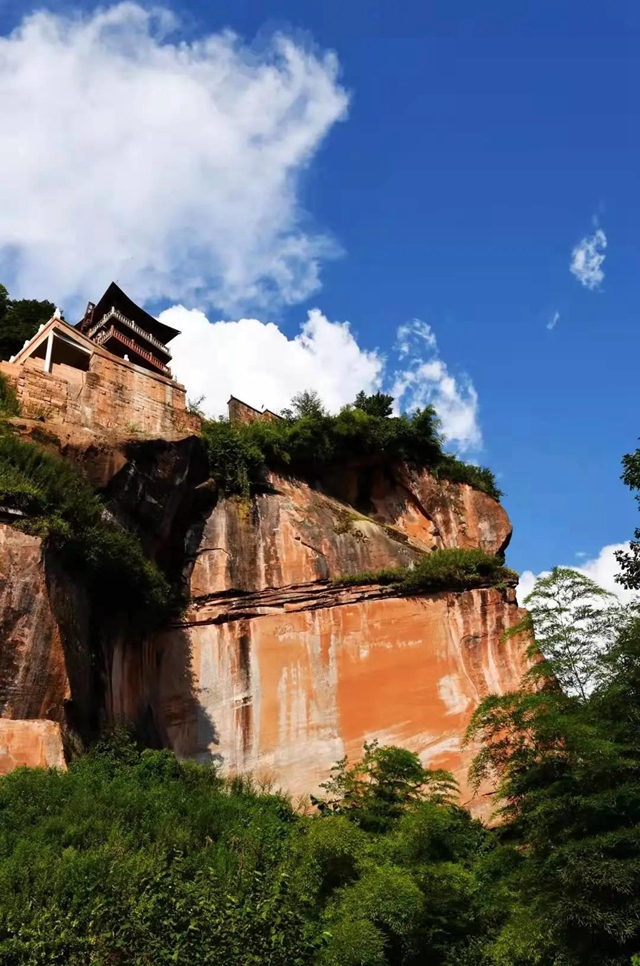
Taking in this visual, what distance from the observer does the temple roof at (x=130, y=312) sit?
106 ft

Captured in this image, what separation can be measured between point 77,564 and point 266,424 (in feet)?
30.8

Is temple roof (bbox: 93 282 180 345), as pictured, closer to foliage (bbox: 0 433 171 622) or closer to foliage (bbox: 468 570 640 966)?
foliage (bbox: 0 433 171 622)

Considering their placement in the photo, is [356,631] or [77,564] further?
[356,631]

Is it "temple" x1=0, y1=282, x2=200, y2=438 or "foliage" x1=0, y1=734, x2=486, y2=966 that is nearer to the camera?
"foliage" x1=0, y1=734, x2=486, y2=966

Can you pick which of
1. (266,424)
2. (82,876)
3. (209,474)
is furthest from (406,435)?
(82,876)

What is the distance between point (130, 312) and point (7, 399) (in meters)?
16.1

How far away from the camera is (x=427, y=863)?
1195cm

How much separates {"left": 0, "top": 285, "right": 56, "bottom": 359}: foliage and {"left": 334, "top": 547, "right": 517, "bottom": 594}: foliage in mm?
18735

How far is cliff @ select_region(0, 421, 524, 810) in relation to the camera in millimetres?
16953

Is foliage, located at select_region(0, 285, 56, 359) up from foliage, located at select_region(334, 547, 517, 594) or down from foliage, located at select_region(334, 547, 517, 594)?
up

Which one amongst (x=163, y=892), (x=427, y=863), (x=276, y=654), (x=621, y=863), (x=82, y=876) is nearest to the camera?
(x=163, y=892)

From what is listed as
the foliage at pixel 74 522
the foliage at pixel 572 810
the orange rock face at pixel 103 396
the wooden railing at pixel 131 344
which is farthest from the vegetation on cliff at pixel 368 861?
the wooden railing at pixel 131 344

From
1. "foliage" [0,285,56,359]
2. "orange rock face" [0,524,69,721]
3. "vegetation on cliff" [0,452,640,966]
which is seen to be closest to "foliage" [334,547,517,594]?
"vegetation on cliff" [0,452,640,966]

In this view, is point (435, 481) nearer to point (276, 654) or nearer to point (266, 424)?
point (266, 424)
